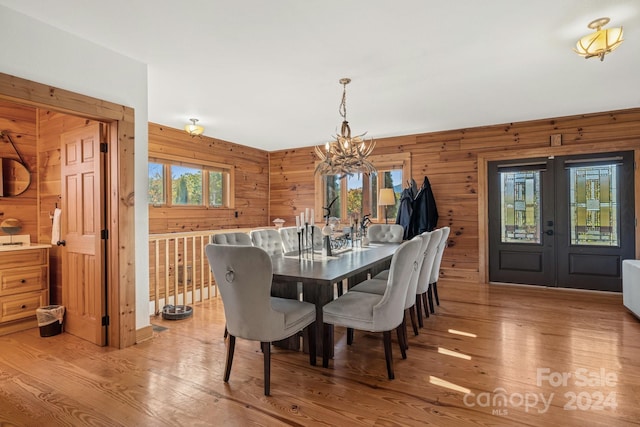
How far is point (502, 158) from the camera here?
203 inches

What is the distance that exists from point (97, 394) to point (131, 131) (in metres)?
2.09

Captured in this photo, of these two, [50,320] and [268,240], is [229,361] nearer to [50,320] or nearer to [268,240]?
[268,240]

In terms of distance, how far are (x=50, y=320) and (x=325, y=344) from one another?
273 centimetres

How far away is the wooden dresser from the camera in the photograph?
327 cm

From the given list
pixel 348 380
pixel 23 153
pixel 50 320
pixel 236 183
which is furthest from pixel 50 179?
pixel 348 380

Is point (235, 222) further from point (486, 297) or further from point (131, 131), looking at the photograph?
point (486, 297)

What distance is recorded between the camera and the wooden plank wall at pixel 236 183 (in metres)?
5.06

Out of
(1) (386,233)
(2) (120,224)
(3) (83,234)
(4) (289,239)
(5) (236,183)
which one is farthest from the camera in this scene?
(5) (236,183)

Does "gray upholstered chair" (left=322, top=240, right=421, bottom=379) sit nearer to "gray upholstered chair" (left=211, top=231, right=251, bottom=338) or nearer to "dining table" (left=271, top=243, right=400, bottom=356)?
"dining table" (left=271, top=243, right=400, bottom=356)

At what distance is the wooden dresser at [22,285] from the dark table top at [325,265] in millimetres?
2565

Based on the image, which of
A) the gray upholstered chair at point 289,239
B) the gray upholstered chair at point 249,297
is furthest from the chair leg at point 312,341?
the gray upholstered chair at point 289,239

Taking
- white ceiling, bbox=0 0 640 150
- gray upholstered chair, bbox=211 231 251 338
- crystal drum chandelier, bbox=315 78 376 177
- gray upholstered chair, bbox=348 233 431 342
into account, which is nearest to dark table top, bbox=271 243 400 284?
gray upholstered chair, bbox=348 233 431 342

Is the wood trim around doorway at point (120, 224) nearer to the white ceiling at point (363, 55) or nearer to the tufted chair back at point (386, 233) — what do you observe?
the white ceiling at point (363, 55)

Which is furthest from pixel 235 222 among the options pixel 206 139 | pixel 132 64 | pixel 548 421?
pixel 548 421
